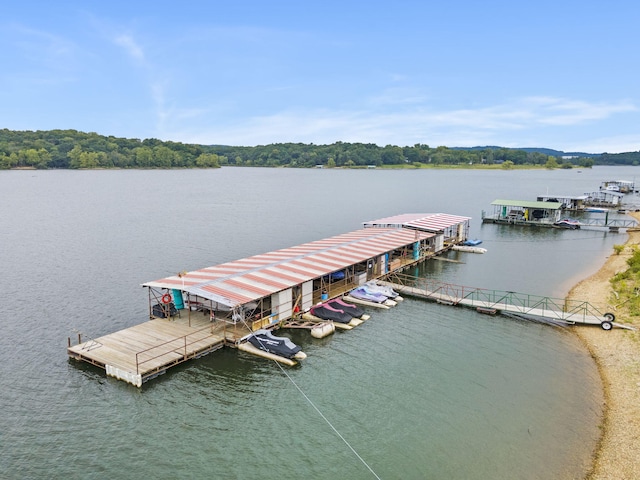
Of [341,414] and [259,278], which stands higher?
[259,278]

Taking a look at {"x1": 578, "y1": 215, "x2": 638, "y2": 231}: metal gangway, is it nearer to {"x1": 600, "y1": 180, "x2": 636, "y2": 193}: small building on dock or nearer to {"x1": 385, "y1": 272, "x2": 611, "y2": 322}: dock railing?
{"x1": 385, "y1": 272, "x2": 611, "y2": 322}: dock railing

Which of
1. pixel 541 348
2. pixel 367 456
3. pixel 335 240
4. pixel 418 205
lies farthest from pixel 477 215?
pixel 367 456

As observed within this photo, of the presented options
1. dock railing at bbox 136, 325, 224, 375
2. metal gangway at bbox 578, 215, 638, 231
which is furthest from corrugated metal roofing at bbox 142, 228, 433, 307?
metal gangway at bbox 578, 215, 638, 231

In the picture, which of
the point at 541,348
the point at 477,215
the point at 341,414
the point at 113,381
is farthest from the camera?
the point at 477,215

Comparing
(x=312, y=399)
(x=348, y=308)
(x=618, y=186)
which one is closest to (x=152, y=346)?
(x=312, y=399)

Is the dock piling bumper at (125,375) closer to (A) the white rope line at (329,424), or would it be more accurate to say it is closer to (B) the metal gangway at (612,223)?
(A) the white rope line at (329,424)

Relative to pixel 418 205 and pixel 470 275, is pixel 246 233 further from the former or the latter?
pixel 418 205
